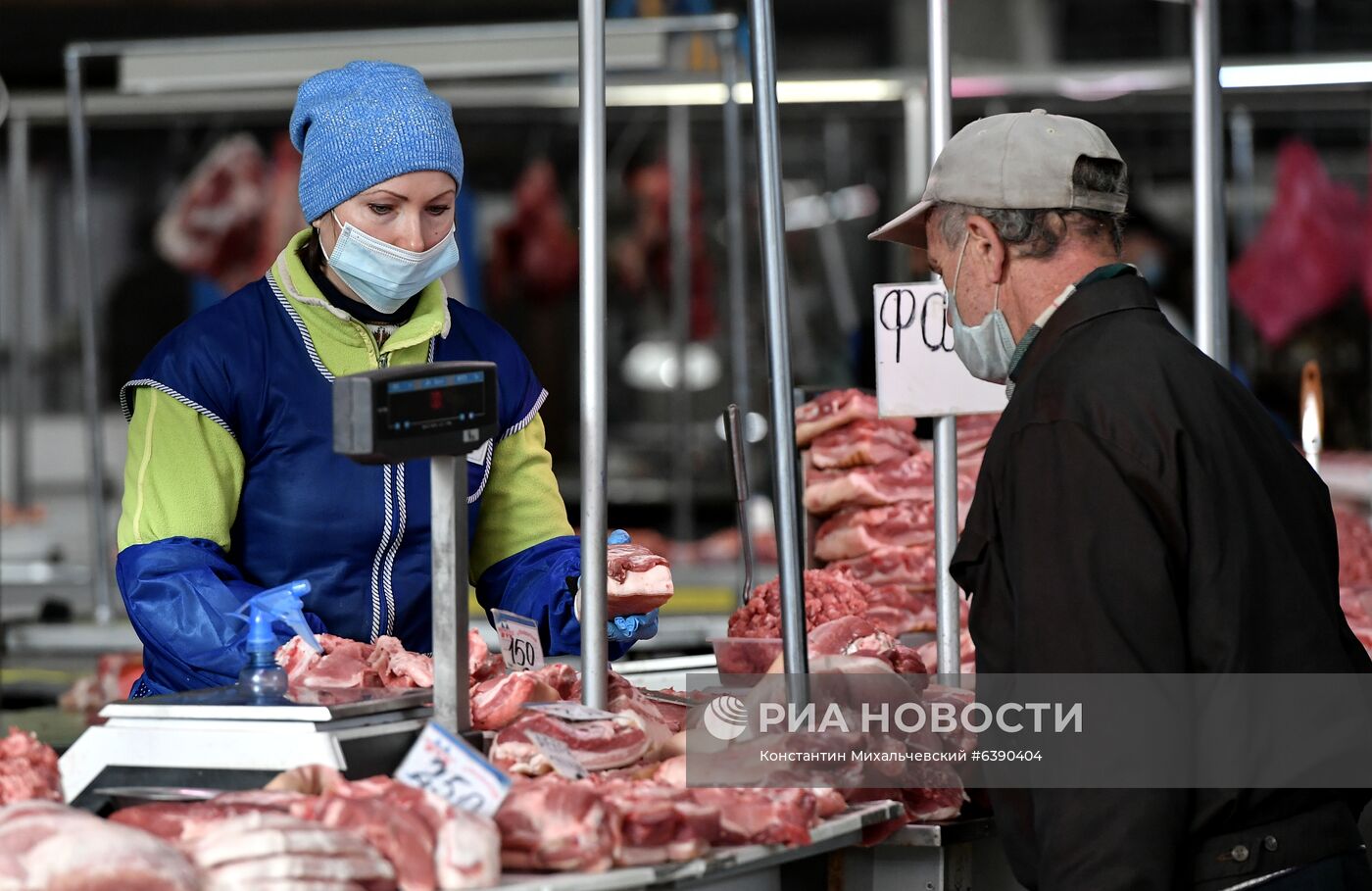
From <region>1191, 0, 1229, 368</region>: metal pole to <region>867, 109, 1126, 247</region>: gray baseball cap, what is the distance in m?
1.25

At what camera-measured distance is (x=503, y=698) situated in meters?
2.63

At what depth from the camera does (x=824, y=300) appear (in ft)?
36.2

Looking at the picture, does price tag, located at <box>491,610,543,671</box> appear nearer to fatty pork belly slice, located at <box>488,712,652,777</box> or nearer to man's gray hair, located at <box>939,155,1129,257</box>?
fatty pork belly slice, located at <box>488,712,652,777</box>

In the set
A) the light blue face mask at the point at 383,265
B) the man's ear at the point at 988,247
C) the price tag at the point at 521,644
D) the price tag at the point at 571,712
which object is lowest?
the price tag at the point at 571,712

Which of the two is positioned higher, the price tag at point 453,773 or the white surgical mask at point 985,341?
the white surgical mask at point 985,341

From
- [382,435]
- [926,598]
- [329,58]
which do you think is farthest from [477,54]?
[382,435]

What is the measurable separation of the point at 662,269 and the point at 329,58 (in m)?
4.26

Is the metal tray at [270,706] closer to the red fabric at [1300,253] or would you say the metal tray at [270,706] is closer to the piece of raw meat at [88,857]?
the piece of raw meat at [88,857]

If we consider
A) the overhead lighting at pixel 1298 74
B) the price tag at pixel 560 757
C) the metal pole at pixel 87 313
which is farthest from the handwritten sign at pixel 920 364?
the metal pole at pixel 87 313

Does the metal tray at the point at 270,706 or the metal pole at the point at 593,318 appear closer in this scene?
the metal tray at the point at 270,706

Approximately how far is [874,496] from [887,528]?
0.28ft

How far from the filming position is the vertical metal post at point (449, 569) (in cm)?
228

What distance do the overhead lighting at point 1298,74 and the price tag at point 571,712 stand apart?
4.29 m

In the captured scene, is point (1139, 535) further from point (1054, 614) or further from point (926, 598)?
point (926, 598)
